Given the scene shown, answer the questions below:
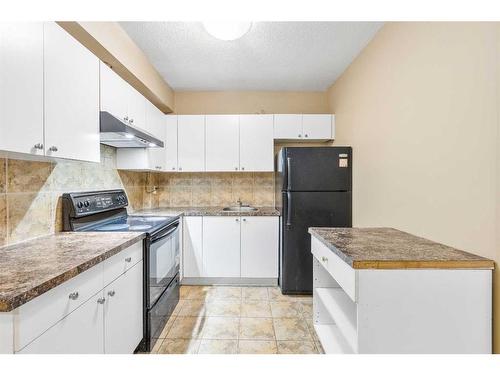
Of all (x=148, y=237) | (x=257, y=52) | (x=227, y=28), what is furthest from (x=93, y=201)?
(x=257, y=52)

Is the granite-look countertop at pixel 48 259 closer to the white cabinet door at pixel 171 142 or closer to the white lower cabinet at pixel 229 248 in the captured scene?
the white lower cabinet at pixel 229 248

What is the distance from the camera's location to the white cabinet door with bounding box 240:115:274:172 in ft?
10.4

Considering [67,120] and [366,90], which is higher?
[366,90]

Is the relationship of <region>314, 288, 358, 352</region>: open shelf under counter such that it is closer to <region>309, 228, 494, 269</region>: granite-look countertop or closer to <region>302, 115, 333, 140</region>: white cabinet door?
<region>309, 228, 494, 269</region>: granite-look countertop

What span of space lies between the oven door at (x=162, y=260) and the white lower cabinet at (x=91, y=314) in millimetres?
122

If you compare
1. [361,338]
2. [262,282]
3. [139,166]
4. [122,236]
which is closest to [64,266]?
[122,236]

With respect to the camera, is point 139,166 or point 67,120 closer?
point 67,120

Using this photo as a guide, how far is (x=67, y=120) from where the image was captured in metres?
1.36

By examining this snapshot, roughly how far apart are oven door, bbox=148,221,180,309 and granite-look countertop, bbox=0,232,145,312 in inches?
9.9

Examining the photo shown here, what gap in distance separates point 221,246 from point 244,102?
1930 millimetres

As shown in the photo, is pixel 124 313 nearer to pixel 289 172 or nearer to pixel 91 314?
pixel 91 314

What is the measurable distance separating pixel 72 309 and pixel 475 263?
168cm

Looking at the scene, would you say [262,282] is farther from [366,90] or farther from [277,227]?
[366,90]
